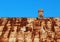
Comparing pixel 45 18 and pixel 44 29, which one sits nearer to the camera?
pixel 44 29

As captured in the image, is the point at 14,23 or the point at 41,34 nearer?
the point at 41,34

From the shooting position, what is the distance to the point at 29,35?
22.4 m

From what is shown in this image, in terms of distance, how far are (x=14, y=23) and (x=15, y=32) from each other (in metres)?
1.65

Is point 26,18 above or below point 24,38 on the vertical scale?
above

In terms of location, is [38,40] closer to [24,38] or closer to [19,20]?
[24,38]

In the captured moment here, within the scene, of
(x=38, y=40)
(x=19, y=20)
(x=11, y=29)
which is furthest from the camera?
(x=19, y=20)

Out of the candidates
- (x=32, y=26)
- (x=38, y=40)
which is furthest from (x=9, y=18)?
(x=38, y=40)

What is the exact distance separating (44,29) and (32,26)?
1119 mm

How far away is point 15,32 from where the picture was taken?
22.8 metres

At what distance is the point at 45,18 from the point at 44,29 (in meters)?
2.08

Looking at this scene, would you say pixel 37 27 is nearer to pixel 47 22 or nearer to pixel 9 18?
pixel 47 22

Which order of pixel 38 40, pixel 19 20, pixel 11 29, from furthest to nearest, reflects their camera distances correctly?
1. pixel 19 20
2. pixel 11 29
3. pixel 38 40

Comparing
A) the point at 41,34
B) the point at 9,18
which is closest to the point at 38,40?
the point at 41,34

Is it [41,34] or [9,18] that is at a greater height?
[9,18]
